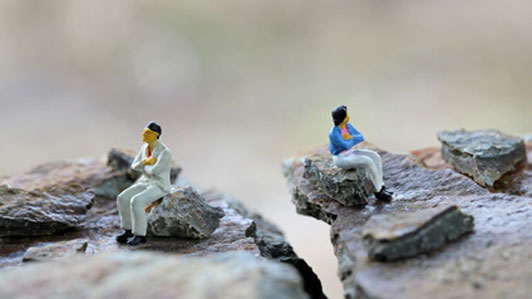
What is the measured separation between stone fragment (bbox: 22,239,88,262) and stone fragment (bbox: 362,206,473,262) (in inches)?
111

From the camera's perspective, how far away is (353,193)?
16.8 feet

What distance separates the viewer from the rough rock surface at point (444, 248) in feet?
10.9

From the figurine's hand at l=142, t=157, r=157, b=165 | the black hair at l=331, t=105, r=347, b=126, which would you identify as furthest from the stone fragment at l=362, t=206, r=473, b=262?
the figurine's hand at l=142, t=157, r=157, b=165

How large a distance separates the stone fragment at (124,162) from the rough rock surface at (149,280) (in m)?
3.77

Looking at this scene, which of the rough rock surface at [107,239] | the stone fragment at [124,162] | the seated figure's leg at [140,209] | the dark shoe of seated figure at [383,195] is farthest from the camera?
the stone fragment at [124,162]

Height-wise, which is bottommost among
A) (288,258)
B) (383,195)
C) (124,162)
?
(288,258)

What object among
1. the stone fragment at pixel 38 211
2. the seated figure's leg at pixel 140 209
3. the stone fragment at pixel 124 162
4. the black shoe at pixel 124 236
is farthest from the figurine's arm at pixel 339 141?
the stone fragment at pixel 38 211

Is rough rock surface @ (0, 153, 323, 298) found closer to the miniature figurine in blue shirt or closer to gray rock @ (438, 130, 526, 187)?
the miniature figurine in blue shirt

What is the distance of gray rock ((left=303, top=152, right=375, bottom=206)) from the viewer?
510 centimetres

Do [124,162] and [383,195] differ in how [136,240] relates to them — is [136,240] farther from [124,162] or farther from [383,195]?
[383,195]

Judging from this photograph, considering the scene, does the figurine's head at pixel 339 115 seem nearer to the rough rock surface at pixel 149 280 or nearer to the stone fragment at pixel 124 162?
the rough rock surface at pixel 149 280

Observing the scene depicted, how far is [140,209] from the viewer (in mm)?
5016

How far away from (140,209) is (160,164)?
0.53 metres

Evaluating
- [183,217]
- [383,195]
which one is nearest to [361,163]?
[383,195]
